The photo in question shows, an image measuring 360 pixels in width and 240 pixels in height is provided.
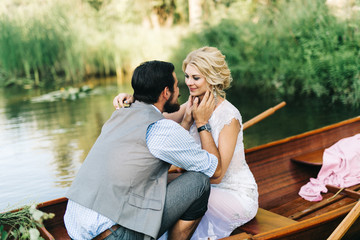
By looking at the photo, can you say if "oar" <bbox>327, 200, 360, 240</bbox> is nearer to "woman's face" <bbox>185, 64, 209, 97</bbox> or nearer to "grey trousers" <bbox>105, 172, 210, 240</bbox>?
"grey trousers" <bbox>105, 172, 210, 240</bbox>

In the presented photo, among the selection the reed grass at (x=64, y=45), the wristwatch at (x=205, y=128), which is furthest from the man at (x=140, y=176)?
the reed grass at (x=64, y=45)

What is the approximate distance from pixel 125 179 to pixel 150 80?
486 mm

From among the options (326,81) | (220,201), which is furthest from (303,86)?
(220,201)

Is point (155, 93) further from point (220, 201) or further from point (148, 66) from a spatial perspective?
point (220, 201)

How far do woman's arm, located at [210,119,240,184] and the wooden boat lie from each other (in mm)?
430

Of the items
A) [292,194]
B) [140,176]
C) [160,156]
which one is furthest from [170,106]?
[292,194]

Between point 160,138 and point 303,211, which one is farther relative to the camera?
point 303,211

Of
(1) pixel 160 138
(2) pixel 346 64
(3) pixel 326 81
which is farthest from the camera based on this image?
(3) pixel 326 81

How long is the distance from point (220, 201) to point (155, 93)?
0.75 meters

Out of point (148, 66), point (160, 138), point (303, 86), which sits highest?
point (148, 66)

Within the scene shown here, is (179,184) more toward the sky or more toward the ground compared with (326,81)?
more toward the sky

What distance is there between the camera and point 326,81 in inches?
301

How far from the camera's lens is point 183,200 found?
1.94 m

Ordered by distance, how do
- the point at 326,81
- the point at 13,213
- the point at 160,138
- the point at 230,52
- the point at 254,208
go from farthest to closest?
the point at 230,52, the point at 326,81, the point at 254,208, the point at 13,213, the point at 160,138
